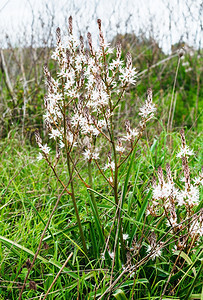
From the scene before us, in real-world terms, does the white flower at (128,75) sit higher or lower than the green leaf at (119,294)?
higher

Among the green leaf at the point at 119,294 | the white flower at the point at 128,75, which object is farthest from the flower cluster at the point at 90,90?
the green leaf at the point at 119,294

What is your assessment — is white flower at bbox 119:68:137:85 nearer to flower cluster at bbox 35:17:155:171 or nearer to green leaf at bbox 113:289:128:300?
flower cluster at bbox 35:17:155:171

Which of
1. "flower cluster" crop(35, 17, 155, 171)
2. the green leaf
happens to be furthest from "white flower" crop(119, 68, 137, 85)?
the green leaf

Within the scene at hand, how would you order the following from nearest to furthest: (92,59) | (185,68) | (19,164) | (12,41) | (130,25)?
(92,59)
(19,164)
(12,41)
(130,25)
(185,68)

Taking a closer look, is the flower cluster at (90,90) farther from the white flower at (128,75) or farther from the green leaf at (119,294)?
the green leaf at (119,294)

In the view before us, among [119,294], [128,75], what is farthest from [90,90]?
[119,294]

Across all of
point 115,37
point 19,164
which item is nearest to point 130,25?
point 115,37

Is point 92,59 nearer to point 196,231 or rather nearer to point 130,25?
point 196,231

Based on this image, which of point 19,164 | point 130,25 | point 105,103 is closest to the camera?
point 105,103

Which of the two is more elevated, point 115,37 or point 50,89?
point 115,37

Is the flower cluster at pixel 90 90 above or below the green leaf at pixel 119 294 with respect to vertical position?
above

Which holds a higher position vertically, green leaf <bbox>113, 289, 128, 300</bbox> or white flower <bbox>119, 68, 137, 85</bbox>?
white flower <bbox>119, 68, 137, 85</bbox>
